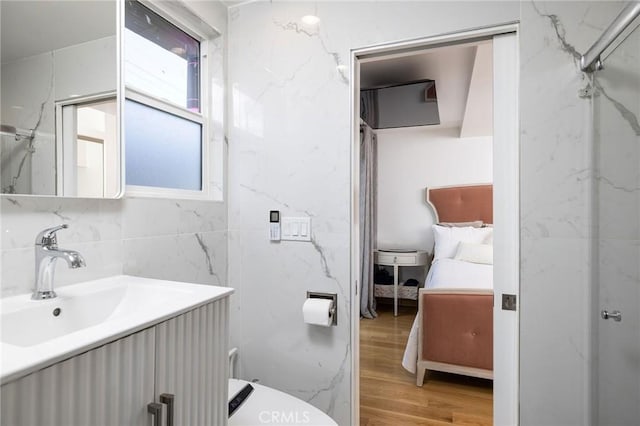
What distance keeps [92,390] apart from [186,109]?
129 centimetres

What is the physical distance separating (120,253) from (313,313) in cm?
79

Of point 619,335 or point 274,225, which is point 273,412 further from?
point 619,335

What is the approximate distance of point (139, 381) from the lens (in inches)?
27.7

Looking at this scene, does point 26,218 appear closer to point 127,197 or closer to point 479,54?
point 127,197

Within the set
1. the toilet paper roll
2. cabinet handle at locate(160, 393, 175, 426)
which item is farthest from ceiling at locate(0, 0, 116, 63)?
the toilet paper roll

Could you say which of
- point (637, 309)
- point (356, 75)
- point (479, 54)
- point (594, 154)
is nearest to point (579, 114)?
point (594, 154)

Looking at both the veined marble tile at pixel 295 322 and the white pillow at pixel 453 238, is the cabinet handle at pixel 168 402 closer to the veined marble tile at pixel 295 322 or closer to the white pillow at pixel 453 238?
the veined marble tile at pixel 295 322

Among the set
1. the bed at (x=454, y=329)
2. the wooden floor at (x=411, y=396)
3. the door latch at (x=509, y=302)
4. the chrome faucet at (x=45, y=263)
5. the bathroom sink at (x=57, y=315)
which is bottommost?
the wooden floor at (x=411, y=396)

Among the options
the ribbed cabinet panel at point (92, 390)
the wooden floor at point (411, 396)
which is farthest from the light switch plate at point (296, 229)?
the wooden floor at point (411, 396)

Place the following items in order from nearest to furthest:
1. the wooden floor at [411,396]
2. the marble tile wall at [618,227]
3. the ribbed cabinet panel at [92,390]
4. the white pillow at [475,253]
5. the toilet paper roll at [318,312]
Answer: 1. the ribbed cabinet panel at [92,390]
2. the marble tile wall at [618,227]
3. the toilet paper roll at [318,312]
4. the wooden floor at [411,396]
5. the white pillow at [475,253]

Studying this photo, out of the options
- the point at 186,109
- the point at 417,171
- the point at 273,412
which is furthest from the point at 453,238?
the point at 186,109

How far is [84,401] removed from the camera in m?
0.60

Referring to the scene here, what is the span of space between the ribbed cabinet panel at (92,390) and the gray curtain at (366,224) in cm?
321

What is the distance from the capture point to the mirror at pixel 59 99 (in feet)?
2.99
